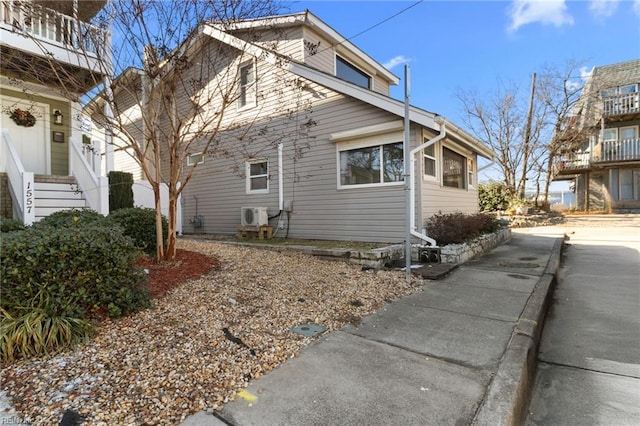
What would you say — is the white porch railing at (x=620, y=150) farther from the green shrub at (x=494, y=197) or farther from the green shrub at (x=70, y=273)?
the green shrub at (x=70, y=273)

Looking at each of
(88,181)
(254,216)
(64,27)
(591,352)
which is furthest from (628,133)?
(88,181)

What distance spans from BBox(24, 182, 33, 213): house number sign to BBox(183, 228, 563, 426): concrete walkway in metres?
6.82

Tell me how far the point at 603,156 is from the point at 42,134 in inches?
975

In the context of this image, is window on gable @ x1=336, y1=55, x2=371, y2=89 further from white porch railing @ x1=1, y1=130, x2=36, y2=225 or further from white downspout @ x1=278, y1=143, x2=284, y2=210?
white porch railing @ x1=1, y1=130, x2=36, y2=225

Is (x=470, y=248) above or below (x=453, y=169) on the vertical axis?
below

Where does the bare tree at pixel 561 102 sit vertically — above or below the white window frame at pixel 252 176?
above

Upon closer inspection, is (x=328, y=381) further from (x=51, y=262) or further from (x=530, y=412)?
(x=51, y=262)

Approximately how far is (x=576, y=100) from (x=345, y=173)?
18.8m

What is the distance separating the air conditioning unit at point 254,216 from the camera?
9.24 metres

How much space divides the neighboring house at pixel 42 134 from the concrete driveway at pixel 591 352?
25.3 feet

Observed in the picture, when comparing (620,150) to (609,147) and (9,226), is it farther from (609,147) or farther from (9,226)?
(9,226)

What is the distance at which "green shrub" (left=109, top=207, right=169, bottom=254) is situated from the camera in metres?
5.68

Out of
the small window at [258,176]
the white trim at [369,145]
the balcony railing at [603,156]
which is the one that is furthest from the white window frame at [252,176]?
the balcony railing at [603,156]

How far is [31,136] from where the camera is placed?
8.43 meters
